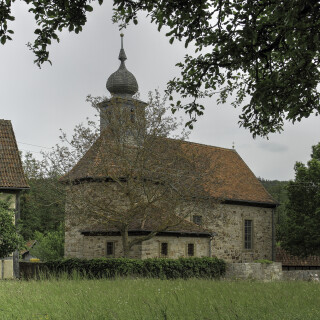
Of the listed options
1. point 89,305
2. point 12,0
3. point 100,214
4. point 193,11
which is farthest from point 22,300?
point 100,214

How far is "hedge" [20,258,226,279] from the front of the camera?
870 inches

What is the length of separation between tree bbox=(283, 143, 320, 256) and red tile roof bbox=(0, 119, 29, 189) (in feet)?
59.0

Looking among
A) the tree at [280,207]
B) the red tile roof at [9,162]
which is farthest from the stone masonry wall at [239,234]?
the red tile roof at [9,162]

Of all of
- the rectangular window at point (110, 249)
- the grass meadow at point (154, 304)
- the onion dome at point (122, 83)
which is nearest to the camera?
the grass meadow at point (154, 304)

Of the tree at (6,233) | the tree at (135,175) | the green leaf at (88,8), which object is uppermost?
the green leaf at (88,8)

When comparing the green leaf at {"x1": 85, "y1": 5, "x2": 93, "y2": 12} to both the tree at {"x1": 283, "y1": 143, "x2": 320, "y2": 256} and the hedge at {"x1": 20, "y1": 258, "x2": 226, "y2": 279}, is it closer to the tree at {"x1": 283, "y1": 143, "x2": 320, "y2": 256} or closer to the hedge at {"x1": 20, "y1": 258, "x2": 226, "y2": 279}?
the hedge at {"x1": 20, "y1": 258, "x2": 226, "y2": 279}

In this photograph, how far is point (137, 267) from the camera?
22.4 m

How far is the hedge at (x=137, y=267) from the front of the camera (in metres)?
22.1

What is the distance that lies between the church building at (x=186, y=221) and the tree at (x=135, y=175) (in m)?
0.09

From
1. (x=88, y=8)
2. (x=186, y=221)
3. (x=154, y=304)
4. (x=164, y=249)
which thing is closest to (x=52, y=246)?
(x=164, y=249)

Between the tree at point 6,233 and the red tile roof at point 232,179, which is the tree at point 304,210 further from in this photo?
the tree at point 6,233

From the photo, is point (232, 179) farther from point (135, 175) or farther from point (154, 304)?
point (154, 304)

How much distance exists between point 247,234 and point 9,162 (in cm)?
1661

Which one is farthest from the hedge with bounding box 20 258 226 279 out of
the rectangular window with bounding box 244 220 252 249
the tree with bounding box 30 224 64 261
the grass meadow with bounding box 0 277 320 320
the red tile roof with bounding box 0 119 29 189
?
the tree with bounding box 30 224 64 261
